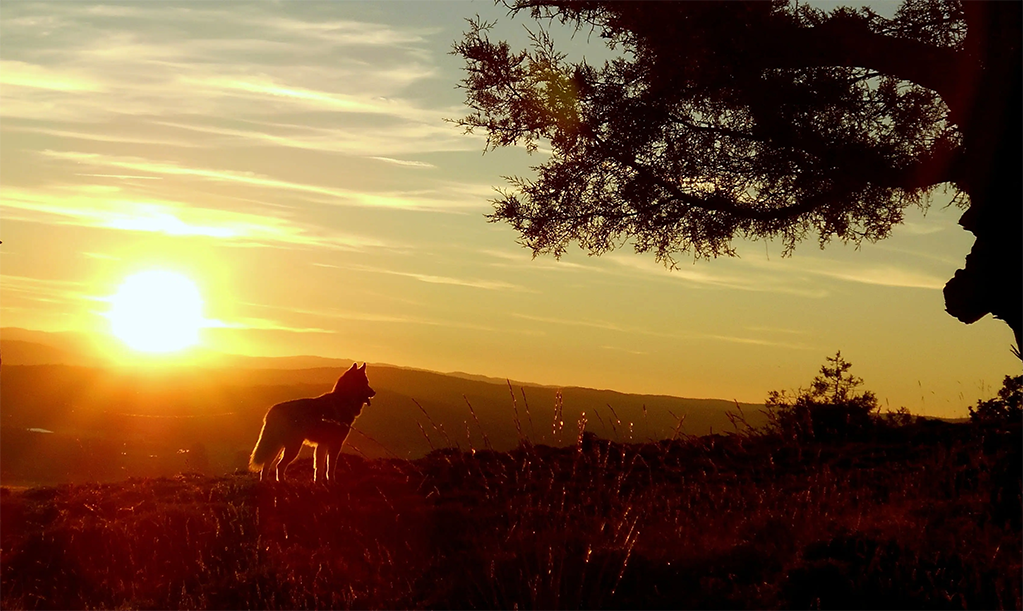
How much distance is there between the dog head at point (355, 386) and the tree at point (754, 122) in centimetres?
439

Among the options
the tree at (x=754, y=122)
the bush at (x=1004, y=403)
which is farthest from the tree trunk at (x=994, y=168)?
the bush at (x=1004, y=403)

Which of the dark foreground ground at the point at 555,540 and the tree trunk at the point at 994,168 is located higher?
the tree trunk at the point at 994,168

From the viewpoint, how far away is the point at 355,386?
15570mm

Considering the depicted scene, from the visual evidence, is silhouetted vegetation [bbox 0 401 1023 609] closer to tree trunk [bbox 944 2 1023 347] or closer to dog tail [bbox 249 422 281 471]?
dog tail [bbox 249 422 281 471]

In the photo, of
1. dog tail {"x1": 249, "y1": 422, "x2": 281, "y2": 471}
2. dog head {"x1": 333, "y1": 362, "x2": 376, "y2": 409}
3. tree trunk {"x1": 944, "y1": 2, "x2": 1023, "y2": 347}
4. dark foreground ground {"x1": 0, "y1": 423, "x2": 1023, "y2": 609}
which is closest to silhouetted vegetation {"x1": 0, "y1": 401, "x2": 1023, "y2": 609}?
dark foreground ground {"x1": 0, "y1": 423, "x2": 1023, "y2": 609}

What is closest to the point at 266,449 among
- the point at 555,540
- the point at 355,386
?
the point at 355,386

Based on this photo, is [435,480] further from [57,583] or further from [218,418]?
[218,418]

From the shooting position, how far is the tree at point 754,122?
10109mm

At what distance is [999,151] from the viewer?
364 inches

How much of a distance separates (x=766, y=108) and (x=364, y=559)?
6.63 meters

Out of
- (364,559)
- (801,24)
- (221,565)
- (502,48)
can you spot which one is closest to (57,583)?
(221,565)

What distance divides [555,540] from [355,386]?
783 cm

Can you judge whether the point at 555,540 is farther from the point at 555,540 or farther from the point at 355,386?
the point at 355,386

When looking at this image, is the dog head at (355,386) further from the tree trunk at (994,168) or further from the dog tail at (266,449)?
the tree trunk at (994,168)
